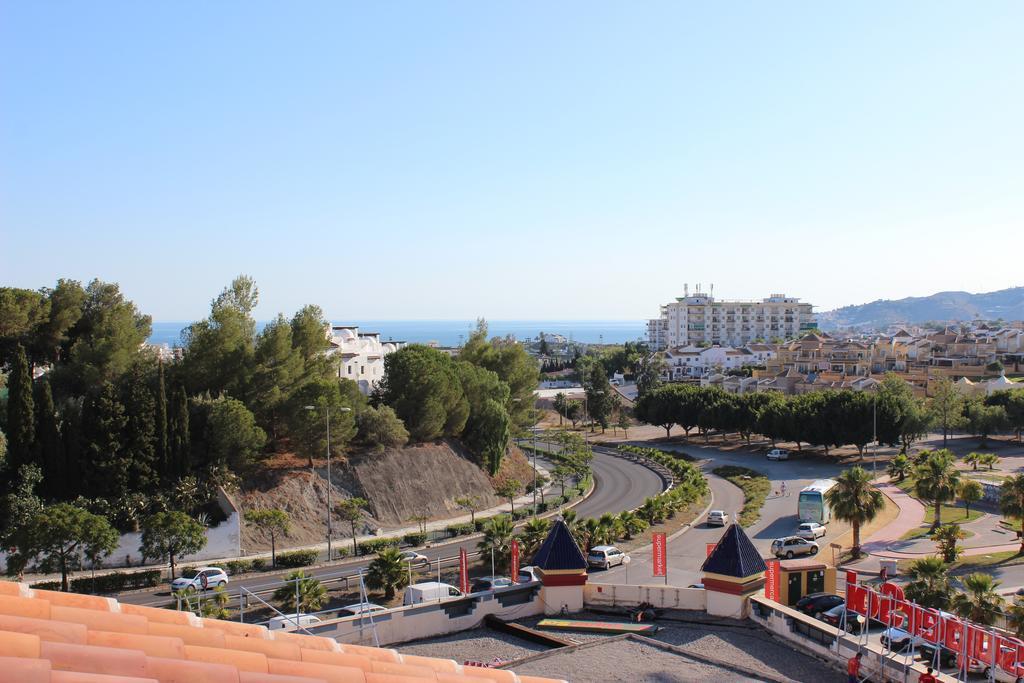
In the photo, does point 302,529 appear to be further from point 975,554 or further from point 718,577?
point 975,554

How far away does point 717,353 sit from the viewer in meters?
138

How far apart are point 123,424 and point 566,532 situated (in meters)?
26.4

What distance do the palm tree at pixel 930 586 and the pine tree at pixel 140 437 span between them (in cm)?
3330

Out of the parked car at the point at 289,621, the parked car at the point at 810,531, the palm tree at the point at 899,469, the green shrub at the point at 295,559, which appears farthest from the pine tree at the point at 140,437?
the palm tree at the point at 899,469

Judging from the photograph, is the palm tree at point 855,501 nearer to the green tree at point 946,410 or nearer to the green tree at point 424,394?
the green tree at point 424,394

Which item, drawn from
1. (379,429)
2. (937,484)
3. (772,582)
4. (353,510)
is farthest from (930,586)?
(379,429)

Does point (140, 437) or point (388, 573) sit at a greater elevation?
point (140, 437)

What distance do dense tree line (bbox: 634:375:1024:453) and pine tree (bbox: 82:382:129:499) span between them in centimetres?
5090

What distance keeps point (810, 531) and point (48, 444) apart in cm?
3808

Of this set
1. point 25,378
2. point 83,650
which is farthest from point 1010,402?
point 83,650

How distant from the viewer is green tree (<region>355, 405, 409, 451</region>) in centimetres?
4884

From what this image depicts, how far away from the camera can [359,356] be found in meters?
70.1

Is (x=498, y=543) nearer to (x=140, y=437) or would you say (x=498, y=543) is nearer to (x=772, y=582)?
(x=772, y=582)

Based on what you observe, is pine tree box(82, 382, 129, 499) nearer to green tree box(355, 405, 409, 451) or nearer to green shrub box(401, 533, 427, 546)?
green shrub box(401, 533, 427, 546)
